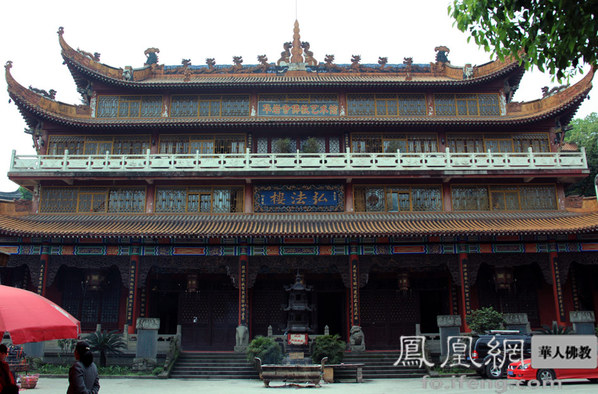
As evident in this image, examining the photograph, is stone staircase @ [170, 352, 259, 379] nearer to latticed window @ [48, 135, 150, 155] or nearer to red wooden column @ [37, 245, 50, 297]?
red wooden column @ [37, 245, 50, 297]

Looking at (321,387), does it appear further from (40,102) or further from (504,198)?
(40,102)

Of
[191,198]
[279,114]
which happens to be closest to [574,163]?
Answer: [279,114]

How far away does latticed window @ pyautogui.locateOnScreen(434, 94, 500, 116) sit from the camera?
2302 cm

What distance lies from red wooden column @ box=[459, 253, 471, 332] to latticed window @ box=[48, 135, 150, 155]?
14769 millimetres

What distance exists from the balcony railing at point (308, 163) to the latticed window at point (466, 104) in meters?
2.88

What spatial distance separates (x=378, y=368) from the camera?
15906 mm

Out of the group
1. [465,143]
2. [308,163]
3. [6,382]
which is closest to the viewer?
[6,382]

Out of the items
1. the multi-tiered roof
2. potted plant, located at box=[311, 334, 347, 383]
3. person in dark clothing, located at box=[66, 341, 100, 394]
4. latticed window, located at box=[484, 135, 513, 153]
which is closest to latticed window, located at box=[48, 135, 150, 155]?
the multi-tiered roof

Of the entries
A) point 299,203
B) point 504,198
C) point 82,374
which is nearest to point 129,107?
point 299,203

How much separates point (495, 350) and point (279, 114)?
14.0 m

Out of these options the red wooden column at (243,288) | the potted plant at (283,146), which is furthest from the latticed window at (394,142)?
the red wooden column at (243,288)

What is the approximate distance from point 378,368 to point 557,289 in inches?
326

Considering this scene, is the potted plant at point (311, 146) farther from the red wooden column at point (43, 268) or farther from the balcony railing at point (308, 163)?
the red wooden column at point (43, 268)

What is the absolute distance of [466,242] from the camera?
19250mm
